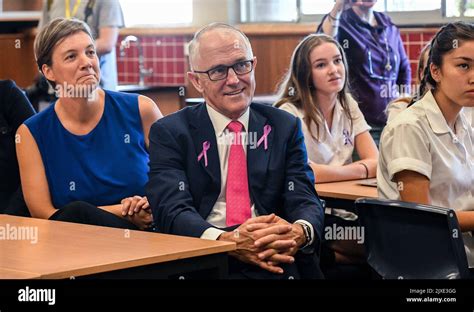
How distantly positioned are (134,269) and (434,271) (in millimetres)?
936

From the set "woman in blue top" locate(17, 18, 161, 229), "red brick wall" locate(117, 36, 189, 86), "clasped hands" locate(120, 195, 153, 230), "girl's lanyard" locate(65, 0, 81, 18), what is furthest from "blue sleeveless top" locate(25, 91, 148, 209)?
"red brick wall" locate(117, 36, 189, 86)

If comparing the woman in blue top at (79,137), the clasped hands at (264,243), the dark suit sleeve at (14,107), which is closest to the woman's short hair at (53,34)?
the woman in blue top at (79,137)

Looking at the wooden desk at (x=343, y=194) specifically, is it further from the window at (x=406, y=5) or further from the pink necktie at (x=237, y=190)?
the window at (x=406, y=5)

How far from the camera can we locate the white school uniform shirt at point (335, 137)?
432 cm

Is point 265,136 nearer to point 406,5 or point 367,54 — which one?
point 367,54

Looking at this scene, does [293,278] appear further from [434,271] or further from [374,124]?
[374,124]

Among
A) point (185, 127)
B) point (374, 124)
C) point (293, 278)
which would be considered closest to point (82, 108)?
point (185, 127)

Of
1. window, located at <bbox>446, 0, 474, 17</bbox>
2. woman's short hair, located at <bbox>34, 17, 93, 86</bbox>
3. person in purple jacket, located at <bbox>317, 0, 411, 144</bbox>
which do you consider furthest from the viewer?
window, located at <bbox>446, 0, 474, 17</bbox>

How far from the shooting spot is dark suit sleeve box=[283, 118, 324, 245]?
10.2ft

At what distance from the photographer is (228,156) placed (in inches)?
126

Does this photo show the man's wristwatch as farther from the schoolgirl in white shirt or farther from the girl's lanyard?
the girl's lanyard

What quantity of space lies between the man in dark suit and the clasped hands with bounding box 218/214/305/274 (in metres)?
0.11

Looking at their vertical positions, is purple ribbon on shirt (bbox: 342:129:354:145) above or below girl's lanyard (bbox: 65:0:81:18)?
below

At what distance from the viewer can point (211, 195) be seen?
318cm
